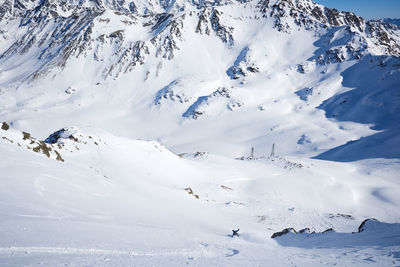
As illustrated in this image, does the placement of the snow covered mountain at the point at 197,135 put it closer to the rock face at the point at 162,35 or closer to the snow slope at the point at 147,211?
the snow slope at the point at 147,211

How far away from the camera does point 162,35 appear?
378ft

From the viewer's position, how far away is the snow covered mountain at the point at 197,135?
8188 mm

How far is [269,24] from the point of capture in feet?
426

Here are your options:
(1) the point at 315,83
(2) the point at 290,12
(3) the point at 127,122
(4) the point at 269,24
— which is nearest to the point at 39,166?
(3) the point at 127,122

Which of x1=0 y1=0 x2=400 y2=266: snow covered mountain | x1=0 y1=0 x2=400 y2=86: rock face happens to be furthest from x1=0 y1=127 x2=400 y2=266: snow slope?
x1=0 y1=0 x2=400 y2=86: rock face

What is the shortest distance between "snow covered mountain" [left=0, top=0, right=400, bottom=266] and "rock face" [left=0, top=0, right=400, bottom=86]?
0.89 meters

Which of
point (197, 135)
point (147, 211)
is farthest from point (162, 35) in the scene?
point (147, 211)

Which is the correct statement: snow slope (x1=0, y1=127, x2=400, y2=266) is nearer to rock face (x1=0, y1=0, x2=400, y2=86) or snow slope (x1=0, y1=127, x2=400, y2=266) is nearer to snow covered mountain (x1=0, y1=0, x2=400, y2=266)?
snow covered mountain (x1=0, y1=0, x2=400, y2=266)

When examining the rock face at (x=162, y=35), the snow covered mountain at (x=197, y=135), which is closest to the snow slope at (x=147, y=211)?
the snow covered mountain at (x=197, y=135)

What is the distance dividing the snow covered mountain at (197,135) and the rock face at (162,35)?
89cm

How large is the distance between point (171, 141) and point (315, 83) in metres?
64.6

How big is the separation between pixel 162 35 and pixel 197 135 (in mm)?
57630

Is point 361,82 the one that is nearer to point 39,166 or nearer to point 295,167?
point 295,167

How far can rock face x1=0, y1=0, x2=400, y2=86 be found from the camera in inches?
4365
